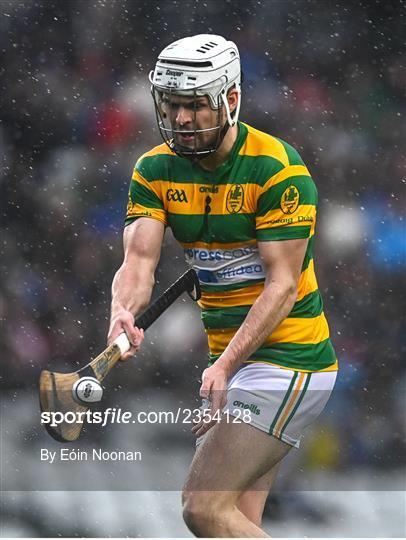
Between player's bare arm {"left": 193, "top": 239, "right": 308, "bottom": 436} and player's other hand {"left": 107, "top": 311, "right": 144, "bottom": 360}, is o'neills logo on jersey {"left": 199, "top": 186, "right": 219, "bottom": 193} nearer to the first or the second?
player's bare arm {"left": 193, "top": 239, "right": 308, "bottom": 436}

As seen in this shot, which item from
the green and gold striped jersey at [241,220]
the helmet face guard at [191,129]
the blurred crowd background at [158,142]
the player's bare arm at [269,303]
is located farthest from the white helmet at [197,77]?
the blurred crowd background at [158,142]

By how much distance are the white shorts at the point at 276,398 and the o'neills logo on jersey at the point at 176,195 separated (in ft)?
2.04

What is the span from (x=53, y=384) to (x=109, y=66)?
3.19 meters

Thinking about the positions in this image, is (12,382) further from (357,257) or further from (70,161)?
(357,257)

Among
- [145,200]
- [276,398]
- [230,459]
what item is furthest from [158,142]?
[230,459]

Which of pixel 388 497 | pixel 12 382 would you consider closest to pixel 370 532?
pixel 388 497

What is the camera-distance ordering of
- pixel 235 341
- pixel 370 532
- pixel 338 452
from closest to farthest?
pixel 235 341, pixel 370 532, pixel 338 452

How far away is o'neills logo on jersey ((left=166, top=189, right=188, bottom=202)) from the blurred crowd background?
96.6 inches

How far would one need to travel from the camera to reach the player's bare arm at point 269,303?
4199 mm

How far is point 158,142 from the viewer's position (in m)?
7.11

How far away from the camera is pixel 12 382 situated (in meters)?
6.98

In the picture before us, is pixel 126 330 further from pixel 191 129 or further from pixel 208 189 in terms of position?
pixel 191 129

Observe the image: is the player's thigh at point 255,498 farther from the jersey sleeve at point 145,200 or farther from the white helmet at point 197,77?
the white helmet at point 197,77

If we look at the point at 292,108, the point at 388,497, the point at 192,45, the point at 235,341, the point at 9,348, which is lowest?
the point at 388,497
